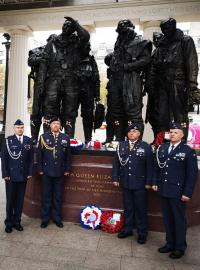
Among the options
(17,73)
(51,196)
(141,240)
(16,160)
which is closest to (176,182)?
(141,240)

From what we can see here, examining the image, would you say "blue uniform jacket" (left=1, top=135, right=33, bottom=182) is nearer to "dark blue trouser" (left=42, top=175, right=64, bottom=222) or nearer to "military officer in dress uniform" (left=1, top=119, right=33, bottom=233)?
"military officer in dress uniform" (left=1, top=119, right=33, bottom=233)

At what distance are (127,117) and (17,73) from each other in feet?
29.9

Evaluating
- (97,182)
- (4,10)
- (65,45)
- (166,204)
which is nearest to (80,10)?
(4,10)

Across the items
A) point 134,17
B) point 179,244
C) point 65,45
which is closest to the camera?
point 179,244

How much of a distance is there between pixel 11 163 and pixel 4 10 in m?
11.3

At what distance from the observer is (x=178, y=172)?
11.6 ft

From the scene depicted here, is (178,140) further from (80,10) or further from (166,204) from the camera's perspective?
(80,10)

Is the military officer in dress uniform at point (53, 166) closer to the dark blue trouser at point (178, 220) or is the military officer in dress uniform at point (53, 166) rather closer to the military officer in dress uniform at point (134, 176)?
the military officer in dress uniform at point (134, 176)

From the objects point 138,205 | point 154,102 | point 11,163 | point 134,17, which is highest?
point 134,17

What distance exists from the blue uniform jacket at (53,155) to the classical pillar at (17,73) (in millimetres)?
9382

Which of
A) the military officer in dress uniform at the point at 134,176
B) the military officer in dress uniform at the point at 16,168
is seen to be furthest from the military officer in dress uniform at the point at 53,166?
the military officer in dress uniform at the point at 134,176

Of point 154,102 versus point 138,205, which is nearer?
point 138,205

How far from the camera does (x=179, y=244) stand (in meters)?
3.57

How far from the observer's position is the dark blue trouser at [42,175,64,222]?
14.5 ft
